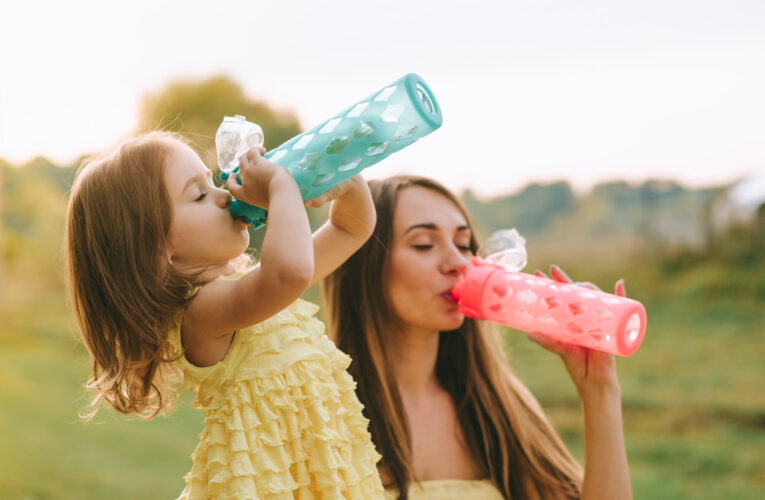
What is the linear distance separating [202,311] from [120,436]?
3.10 metres

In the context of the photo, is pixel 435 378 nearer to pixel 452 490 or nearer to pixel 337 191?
pixel 452 490

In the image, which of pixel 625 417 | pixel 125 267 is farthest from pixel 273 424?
pixel 625 417

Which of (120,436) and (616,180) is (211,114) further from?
(616,180)

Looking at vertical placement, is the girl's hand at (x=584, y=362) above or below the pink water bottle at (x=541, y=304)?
below

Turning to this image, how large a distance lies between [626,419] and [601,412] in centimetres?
283

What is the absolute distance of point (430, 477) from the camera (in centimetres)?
162

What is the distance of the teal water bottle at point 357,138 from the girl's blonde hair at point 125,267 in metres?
0.12

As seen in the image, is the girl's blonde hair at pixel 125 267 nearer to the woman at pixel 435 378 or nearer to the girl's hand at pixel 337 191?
the girl's hand at pixel 337 191

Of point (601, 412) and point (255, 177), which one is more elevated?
point (255, 177)

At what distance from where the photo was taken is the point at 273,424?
1.10 m

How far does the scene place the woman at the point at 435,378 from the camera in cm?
156

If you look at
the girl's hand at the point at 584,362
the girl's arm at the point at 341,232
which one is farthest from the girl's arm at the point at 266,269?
the girl's hand at the point at 584,362

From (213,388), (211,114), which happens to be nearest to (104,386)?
(213,388)

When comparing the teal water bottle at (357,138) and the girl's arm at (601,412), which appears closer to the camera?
the teal water bottle at (357,138)
